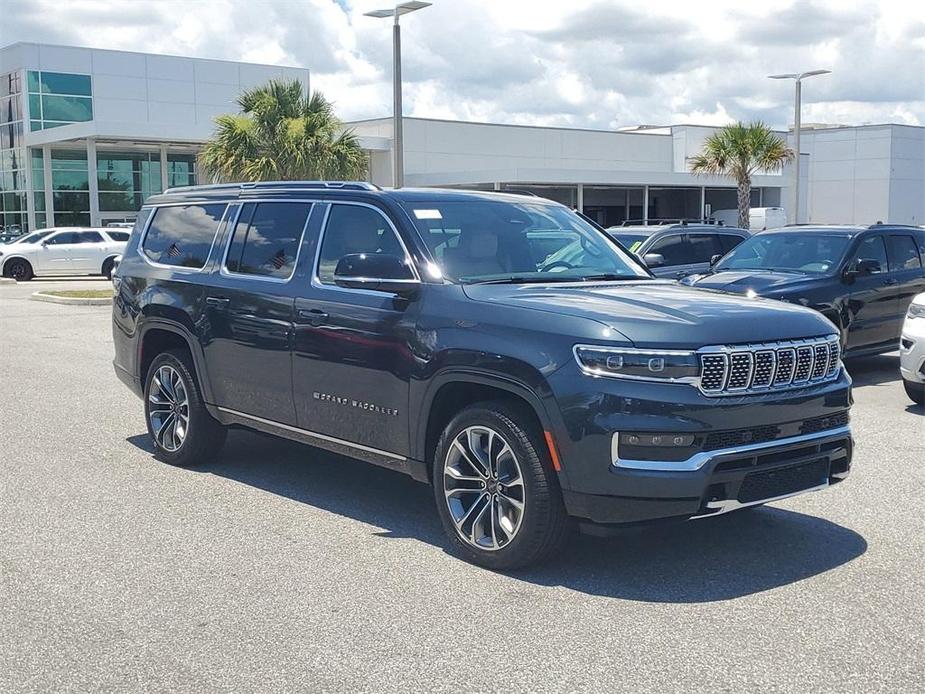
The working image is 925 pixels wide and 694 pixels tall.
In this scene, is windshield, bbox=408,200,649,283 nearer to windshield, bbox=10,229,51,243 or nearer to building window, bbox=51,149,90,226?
windshield, bbox=10,229,51,243

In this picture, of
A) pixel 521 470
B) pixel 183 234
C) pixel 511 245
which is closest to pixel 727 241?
pixel 183 234

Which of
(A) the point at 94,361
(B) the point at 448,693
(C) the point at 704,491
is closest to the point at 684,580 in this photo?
(C) the point at 704,491

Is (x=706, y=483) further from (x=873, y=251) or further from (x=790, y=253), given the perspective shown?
(x=873, y=251)

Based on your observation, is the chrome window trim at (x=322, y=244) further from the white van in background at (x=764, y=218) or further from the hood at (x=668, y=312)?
the white van in background at (x=764, y=218)

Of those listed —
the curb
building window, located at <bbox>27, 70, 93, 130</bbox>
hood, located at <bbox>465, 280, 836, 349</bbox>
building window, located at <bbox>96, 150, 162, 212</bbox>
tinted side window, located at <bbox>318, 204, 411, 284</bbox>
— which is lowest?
the curb

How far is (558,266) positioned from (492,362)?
3.98ft

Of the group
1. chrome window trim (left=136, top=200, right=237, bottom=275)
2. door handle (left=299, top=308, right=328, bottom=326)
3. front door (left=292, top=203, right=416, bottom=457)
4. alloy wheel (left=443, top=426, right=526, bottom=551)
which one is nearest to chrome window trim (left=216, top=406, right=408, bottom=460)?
front door (left=292, top=203, right=416, bottom=457)

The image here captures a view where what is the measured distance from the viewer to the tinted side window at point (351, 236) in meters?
6.17

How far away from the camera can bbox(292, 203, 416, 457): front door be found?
5.79 meters

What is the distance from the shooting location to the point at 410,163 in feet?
173

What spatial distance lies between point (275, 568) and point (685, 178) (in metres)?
→ 47.4

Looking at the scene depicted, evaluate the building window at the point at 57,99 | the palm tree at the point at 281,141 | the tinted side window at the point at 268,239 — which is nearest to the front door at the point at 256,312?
the tinted side window at the point at 268,239

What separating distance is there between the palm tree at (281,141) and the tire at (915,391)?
24815 millimetres

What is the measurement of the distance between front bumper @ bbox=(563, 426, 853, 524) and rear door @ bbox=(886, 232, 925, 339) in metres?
8.12
